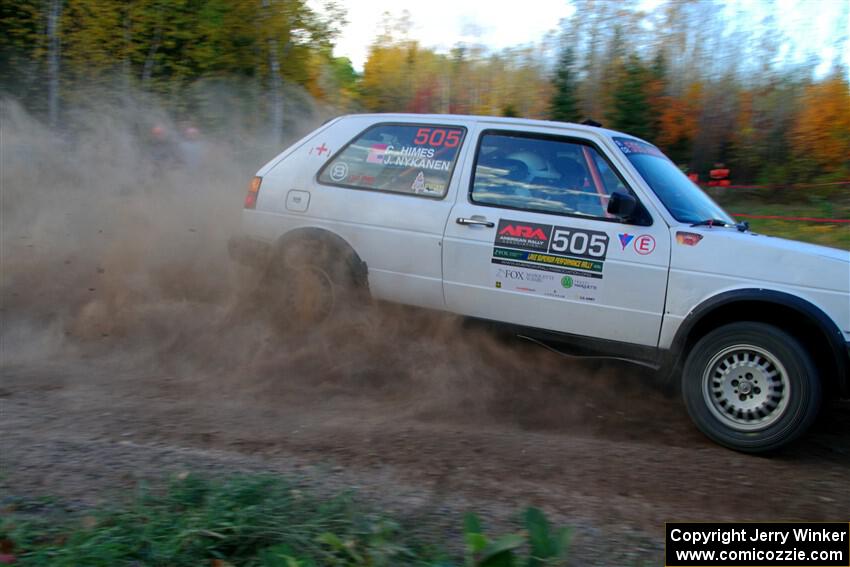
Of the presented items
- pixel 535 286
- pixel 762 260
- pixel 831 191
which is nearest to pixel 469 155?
pixel 535 286

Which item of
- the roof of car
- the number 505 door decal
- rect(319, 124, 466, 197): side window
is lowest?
the number 505 door decal

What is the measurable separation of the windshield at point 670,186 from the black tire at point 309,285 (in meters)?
2.33

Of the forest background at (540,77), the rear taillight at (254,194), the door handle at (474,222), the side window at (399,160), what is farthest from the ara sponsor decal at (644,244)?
the forest background at (540,77)

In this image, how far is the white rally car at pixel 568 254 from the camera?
15.5ft

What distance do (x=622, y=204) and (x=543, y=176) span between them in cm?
73

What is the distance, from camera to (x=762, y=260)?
4812 millimetres

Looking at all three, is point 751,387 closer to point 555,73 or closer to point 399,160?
point 399,160

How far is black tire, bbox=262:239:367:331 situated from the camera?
612 cm

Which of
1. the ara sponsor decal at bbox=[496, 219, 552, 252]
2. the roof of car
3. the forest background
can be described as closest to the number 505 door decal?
→ the ara sponsor decal at bbox=[496, 219, 552, 252]

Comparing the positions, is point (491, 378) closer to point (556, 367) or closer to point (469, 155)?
point (556, 367)

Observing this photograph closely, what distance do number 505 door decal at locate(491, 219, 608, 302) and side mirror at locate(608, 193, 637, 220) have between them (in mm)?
211

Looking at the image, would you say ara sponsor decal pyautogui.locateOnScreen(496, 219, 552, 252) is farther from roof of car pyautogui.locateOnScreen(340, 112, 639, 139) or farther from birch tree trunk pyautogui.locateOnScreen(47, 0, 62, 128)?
birch tree trunk pyautogui.locateOnScreen(47, 0, 62, 128)

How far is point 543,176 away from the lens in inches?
219

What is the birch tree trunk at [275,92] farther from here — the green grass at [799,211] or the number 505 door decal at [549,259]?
the number 505 door decal at [549,259]
